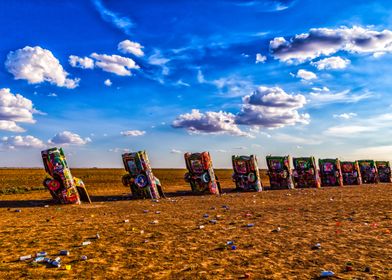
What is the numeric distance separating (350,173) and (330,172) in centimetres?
481

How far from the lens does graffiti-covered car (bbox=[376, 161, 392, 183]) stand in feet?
175

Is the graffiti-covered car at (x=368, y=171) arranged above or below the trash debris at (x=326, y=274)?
below

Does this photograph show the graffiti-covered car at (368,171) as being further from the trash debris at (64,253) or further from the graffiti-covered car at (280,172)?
the trash debris at (64,253)

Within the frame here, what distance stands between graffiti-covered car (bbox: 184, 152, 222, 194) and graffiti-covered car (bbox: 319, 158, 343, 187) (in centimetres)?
1913

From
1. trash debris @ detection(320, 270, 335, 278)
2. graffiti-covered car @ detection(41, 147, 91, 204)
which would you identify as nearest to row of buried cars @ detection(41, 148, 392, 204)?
graffiti-covered car @ detection(41, 147, 91, 204)

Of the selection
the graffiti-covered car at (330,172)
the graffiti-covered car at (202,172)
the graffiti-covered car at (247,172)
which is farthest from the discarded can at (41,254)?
the graffiti-covered car at (330,172)

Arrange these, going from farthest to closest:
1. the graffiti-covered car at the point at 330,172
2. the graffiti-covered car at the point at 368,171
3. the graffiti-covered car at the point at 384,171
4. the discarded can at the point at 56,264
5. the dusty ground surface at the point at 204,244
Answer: the graffiti-covered car at the point at 384,171 < the graffiti-covered car at the point at 368,171 < the graffiti-covered car at the point at 330,172 < the discarded can at the point at 56,264 < the dusty ground surface at the point at 204,244

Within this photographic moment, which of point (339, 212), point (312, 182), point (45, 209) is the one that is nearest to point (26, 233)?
point (45, 209)

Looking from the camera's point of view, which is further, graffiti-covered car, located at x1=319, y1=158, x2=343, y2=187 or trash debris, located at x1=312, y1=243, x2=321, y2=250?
graffiti-covered car, located at x1=319, y1=158, x2=343, y2=187

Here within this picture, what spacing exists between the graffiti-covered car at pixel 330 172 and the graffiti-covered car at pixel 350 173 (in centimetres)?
312

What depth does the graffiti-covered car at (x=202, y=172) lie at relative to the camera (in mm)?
31322

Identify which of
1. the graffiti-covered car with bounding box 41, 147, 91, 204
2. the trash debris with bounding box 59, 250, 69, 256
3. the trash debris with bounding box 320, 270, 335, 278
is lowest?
the trash debris with bounding box 320, 270, 335, 278

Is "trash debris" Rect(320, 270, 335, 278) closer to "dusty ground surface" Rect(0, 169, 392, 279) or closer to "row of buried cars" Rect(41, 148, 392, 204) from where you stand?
"dusty ground surface" Rect(0, 169, 392, 279)

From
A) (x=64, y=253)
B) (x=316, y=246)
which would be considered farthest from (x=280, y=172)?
(x=64, y=253)
